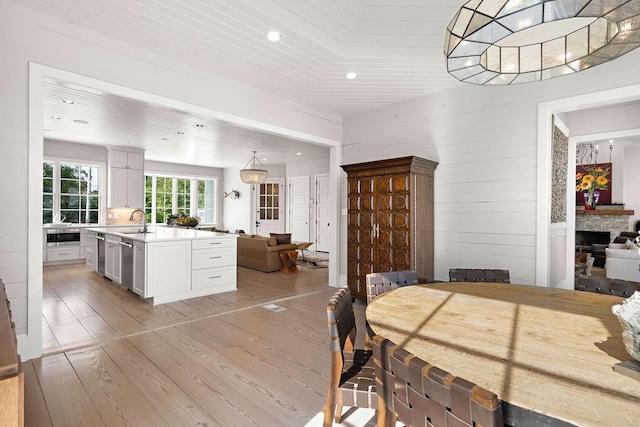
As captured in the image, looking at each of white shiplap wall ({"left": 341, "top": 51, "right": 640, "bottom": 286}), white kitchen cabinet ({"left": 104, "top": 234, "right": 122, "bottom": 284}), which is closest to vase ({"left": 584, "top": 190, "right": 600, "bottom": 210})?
white shiplap wall ({"left": 341, "top": 51, "right": 640, "bottom": 286})

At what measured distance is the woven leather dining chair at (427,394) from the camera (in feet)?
2.41

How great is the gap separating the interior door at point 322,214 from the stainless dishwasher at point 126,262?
541 cm

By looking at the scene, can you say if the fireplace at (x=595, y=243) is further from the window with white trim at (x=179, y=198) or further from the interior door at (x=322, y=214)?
the window with white trim at (x=179, y=198)

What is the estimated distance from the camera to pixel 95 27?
9.55ft

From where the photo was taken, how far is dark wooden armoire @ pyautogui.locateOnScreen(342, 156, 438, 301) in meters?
3.95

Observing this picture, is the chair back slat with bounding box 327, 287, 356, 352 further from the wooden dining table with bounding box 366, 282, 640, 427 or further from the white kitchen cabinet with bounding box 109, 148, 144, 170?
the white kitchen cabinet with bounding box 109, 148, 144, 170

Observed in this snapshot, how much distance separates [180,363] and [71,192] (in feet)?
23.5

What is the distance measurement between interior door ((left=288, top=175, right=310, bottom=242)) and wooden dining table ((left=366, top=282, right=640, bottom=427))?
7825 mm

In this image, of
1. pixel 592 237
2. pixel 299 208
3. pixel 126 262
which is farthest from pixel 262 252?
pixel 592 237

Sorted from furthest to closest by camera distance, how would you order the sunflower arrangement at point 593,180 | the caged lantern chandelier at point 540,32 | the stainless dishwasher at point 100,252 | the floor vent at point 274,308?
the sunflower arrangement at point 593,180 < the stainless dishwasher at point 100,252 < the floor vent at point 274,308 < the caged lantern chandelier at point 540,32

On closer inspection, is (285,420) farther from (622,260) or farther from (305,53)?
(622,260)

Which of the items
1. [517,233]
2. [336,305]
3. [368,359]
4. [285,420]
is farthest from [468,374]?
[517,233]

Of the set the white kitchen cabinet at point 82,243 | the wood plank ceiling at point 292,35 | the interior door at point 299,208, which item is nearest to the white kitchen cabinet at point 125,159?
the white kitchen cabinet at point 82,243

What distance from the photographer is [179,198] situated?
10.6m
